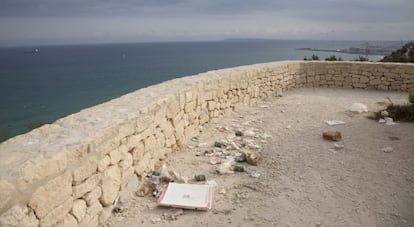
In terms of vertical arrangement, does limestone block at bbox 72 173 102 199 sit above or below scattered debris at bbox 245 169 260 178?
above

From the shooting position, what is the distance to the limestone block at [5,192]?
79.7 inches

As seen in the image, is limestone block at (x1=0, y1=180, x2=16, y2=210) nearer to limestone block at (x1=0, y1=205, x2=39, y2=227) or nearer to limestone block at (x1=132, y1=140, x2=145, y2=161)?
limestone block at (x1=0, y1=205, x2=39, y2=227)

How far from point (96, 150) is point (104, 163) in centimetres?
21

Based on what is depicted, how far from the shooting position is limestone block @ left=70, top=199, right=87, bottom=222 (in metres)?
2.66

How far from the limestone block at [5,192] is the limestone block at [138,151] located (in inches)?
66.2

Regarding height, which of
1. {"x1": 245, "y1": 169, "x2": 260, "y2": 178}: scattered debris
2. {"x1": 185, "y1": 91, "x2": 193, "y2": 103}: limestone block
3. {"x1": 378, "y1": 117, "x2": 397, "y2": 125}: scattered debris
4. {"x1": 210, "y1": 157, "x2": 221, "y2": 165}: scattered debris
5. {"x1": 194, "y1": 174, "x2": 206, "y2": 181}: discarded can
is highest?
{"x1": 185, "y1": 91, "x2": 193, "y2": 103}: limestone block

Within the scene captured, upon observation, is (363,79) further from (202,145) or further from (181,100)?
(181,100)

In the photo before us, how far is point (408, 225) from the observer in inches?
122

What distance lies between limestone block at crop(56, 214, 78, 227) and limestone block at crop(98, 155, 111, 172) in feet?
1.60

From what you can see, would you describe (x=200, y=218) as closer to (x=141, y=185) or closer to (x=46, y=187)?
(x=141, y=185)

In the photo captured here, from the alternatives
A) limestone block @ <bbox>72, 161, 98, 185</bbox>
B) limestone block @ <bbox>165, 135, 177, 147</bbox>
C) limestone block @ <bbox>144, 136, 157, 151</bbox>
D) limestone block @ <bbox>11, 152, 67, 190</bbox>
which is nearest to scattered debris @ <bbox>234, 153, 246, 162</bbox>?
limestone block @ <bbox>165, 135, 177, 147</bbox>

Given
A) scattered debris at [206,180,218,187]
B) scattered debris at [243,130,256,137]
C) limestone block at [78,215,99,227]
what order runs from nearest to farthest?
1. limestone block at [78,215,99,227]
2. scattered debris at [206,180,218,187]
3. scattered debris at [243,130,256,137]

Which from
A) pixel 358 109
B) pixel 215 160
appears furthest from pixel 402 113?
pixel 215 160

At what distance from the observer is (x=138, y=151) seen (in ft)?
12.5
